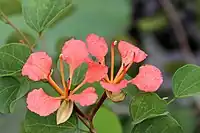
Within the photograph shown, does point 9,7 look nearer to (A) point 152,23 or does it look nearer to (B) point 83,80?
(B) point 83,80

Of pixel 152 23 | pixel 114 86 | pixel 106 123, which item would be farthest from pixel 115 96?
pixel 152 23

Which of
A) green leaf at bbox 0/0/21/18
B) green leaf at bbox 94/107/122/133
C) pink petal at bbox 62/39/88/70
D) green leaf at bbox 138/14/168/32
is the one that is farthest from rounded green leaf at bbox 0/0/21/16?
green leaf at bbox 138/14/168/32

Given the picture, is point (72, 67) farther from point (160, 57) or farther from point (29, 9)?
point (160, 57)

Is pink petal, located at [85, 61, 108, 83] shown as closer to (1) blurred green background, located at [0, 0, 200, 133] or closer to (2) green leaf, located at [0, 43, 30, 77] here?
(2) green leaf, located at [0, 43, 30, 77]

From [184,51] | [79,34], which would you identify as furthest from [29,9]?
[184,51]

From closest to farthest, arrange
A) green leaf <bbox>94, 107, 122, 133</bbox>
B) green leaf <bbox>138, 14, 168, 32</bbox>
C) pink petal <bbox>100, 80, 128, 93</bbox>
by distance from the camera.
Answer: pink petal <bbox>100, 80, 128, 93</bbox>, green leaf <bbox>94, 107, 122, 133</bbox>, green leaf <bbox>138, 14, 168, 32</bbox>


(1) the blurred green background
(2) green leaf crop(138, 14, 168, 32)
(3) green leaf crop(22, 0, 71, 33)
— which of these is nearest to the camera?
(3) green leaf crop(22, 0, 71, 33)

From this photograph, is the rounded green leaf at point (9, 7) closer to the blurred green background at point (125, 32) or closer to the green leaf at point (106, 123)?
the blurred green background at point (125, 32)

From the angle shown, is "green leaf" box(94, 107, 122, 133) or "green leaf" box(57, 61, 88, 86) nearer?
"green leaf" box(57, 61, 88, 86)
